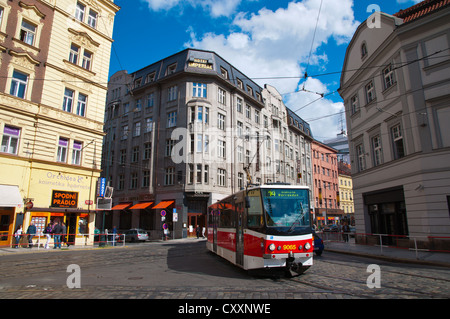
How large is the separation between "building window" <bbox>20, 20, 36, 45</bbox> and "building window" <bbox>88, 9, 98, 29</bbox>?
5164mm

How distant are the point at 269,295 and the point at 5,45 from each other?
74.3 ft

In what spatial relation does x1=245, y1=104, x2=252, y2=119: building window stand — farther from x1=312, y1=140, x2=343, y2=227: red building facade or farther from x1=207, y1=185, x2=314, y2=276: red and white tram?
x1=207, y1=185, x2=314, y2=276: red and white tram

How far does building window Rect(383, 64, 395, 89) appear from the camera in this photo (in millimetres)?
17922

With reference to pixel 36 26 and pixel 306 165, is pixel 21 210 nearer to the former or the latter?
pixel 36 26

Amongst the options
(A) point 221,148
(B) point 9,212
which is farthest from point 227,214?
(A) point 221,148

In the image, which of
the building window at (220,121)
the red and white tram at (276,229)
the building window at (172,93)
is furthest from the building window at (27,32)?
the red and white tram at (276,229)

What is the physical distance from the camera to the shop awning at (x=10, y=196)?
17.8 meters

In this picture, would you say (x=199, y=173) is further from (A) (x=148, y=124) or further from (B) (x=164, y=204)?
(A) (x=148, y=124)

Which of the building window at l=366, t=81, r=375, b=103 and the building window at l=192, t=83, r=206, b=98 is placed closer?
the building window at l=366, t=81, r=375, b=103

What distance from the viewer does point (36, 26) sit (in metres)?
21.1

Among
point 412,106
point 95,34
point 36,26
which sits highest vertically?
point 95,34

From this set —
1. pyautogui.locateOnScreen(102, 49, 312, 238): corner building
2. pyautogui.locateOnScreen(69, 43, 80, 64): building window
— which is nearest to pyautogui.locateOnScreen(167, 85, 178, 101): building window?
pyautogui.locateOnScreen(102, 49, 312, 238): corner building
